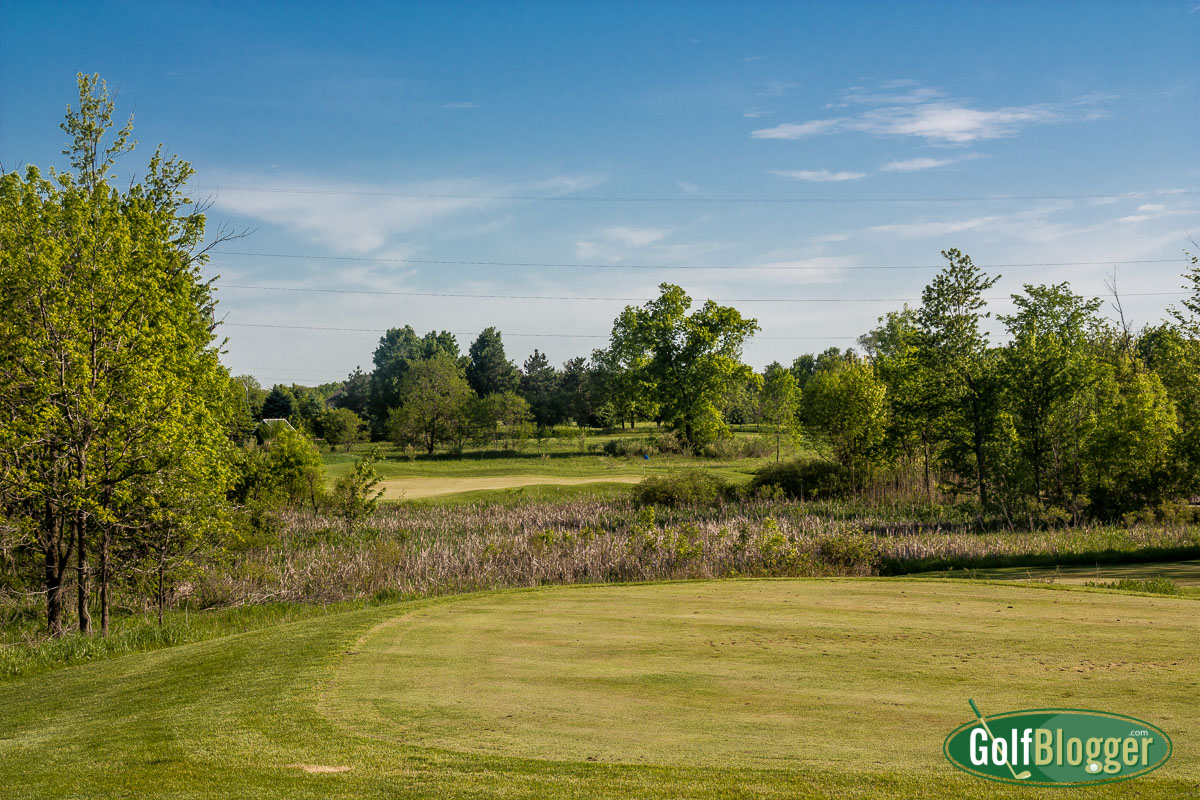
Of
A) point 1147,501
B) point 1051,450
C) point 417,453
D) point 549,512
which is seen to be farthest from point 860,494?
point 417,453

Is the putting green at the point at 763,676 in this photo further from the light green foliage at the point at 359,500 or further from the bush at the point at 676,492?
the bush at the point at 676,492

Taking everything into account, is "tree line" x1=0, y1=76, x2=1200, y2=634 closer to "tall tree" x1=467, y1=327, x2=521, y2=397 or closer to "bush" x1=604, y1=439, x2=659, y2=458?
"bush" x1=604, y1=439, x2=659, y2=458

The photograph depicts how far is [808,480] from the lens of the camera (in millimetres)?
31391

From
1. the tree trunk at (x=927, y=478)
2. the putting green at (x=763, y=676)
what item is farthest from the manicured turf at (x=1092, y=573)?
the tree trunk at (x=927, y=478)

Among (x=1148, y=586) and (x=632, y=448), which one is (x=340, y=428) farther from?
(x=1148, y=586)

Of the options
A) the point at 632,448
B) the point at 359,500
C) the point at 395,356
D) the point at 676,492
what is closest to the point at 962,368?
the point at 676,492

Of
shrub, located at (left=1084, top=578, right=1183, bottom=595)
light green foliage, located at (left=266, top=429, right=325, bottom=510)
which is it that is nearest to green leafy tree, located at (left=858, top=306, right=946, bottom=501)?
shrub, located at (left=1084, top=578, right=1183, bottom=595)

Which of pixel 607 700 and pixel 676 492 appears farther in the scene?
pixel 676 492

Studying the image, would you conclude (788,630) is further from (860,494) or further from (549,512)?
(860,494)

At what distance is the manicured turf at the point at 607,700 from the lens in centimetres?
493

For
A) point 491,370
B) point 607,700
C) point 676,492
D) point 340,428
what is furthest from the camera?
point 491,370

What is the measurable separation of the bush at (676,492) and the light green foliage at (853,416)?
546 cm

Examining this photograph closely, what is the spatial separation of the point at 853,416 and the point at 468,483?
55.3ft

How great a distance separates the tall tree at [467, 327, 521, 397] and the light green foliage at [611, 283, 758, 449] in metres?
34.0
